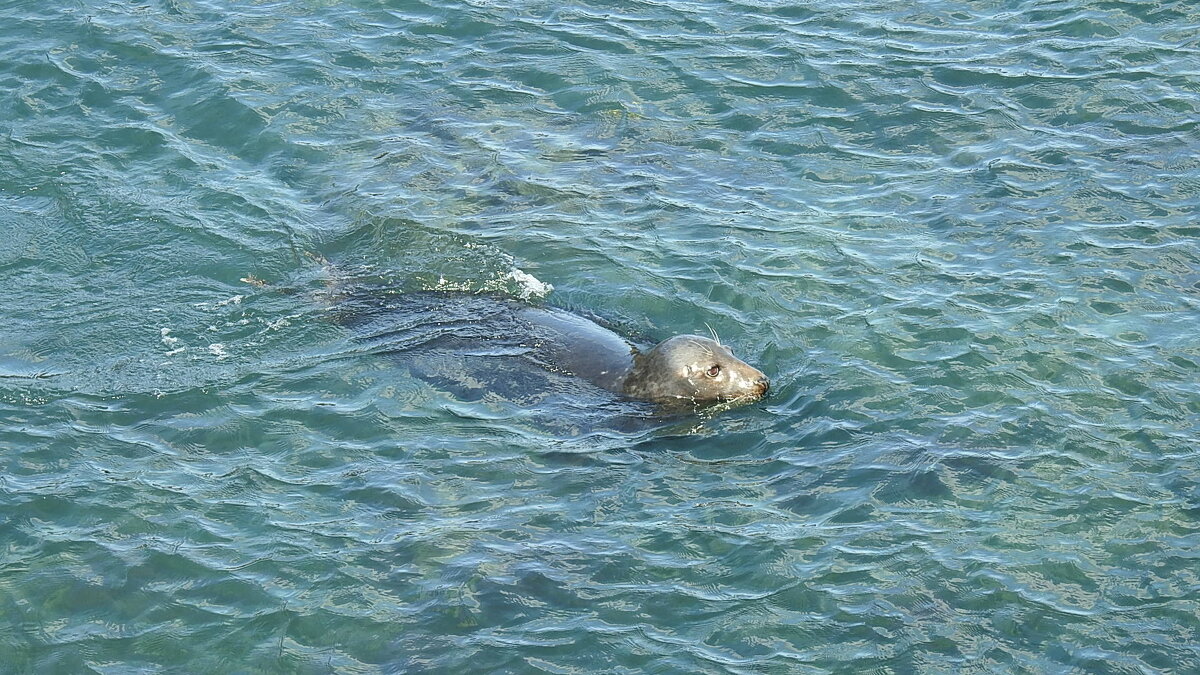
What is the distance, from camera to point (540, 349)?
10906 mm

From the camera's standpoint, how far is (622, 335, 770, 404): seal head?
1036cm

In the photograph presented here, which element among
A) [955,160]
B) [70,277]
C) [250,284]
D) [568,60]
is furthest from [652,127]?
[70,277]

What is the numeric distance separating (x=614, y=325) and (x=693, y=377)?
4.74ft

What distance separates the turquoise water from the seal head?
167 mm

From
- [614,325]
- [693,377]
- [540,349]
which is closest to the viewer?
[693,377]

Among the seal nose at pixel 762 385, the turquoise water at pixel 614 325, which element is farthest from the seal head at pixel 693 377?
the turquoise water at pixel 614 325

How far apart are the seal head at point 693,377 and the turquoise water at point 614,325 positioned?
0.17 metres

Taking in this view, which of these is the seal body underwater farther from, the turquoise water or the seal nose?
the turquoise water

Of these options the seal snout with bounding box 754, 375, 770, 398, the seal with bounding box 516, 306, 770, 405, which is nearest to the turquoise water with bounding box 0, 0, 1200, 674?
the seal snout with bounding box 754, 375, 770, 398

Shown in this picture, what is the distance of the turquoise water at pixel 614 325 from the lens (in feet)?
27.2

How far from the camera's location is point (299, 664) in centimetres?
793

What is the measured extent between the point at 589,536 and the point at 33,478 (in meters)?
3.81

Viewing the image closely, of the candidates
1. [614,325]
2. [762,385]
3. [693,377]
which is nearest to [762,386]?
[762,385]

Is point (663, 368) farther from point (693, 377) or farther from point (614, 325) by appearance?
point (614, 325)
